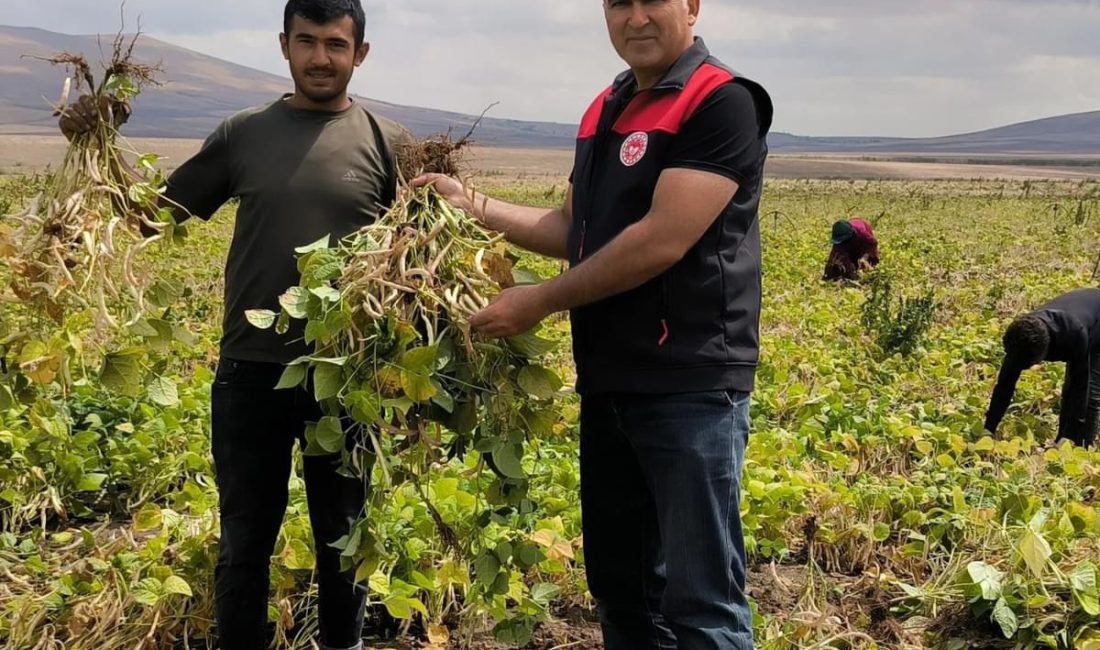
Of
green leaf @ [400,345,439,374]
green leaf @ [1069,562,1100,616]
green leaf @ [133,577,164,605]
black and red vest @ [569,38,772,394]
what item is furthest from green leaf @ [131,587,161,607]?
green leaf @ [1069,562,1100,616]

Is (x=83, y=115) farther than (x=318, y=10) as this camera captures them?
No

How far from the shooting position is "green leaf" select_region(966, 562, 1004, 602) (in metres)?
3.15

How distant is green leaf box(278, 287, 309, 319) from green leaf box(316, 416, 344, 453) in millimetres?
243

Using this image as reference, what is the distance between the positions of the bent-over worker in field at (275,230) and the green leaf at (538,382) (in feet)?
1.95

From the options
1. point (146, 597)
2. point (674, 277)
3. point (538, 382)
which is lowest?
point (146, 597)

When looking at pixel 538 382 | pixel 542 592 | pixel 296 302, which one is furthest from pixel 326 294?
pixel 542 592

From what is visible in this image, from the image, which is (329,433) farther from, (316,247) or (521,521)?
(521,521)

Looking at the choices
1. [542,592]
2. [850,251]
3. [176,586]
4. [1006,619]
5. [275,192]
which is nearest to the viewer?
[275,192]

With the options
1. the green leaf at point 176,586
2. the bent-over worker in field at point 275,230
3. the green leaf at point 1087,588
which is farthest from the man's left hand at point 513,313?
the green leaf at point 1087,588

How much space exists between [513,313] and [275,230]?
2.36 feet

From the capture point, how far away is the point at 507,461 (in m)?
2.39

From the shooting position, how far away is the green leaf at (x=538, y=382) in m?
2.39

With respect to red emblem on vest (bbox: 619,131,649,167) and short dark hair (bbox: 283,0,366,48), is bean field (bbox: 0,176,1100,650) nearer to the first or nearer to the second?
red emblem on vest (bbox: 619,131,649,167)

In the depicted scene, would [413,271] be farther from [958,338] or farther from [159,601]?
[958,338]
